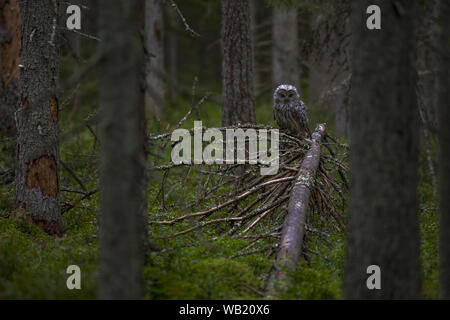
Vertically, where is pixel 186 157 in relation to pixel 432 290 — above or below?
above

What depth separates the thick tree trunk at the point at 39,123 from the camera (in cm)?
704

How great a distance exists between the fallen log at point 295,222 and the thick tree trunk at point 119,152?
155 centimetres

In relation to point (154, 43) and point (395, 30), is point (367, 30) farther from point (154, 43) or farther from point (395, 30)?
point (154, 43)

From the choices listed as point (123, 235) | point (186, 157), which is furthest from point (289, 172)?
point (123, 235)

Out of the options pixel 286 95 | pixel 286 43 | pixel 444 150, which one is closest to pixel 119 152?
pixel 444 150

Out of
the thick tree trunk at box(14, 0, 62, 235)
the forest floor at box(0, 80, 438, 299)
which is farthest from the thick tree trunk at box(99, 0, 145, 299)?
the thick tree trunk at box(14, 0, 62, 235)

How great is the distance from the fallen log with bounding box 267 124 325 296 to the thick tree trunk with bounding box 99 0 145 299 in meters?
1.55

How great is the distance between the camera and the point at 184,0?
2406 cm

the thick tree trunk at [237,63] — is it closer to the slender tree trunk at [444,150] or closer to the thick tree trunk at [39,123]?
the thick tree trunk at [39,123]

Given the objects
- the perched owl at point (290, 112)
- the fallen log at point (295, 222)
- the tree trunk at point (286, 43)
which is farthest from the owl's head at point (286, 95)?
the tree trunk at point (286, 43)

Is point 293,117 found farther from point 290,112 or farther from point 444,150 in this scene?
point 444,150

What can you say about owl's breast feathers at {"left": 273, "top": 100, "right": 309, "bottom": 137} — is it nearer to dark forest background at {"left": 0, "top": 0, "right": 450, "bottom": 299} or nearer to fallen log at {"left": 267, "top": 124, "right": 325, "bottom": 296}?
fallen log at {"left": 267, "top": 124, "right": 325, "bottom": 296}
